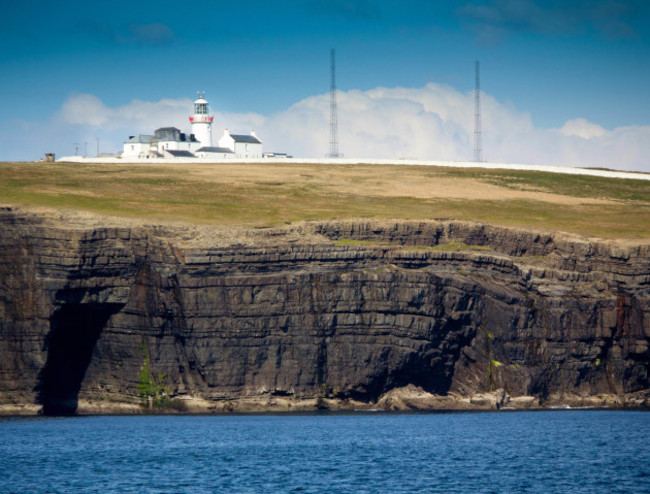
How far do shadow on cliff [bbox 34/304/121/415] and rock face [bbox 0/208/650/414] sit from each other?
0.12 metres

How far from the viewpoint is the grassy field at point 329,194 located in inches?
4277

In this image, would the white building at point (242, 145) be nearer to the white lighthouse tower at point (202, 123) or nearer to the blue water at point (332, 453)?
the white lighthouse tower at point (202, 123)

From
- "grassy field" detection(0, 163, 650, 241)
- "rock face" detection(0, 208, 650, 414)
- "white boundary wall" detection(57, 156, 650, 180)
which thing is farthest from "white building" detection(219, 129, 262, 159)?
"rock face" detection(0, 208, 650, 414)

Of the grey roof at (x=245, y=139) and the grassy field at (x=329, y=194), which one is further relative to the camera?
the grey roof at (x=245, y=139)

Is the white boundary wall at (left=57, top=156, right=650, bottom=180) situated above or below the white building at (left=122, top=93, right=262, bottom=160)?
below

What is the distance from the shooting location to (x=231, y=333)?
9206cm

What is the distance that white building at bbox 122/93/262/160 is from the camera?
169 m

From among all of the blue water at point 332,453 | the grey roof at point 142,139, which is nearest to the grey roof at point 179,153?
the grey roof at point 142,139

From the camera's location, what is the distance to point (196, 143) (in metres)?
175

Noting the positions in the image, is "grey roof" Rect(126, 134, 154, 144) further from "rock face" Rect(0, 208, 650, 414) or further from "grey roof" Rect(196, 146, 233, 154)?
"rock face" Rect(0, 208, 650, 414)

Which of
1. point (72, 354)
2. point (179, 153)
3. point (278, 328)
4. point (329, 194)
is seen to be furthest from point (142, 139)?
point (278, 328)

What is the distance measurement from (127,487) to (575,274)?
54188 millimetres

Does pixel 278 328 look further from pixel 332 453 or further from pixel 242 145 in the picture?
pixel 242 145

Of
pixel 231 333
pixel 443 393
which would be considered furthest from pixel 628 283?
pixel 231 333
